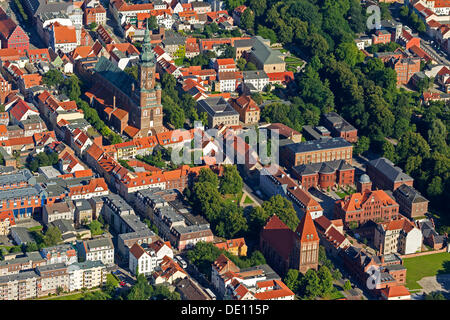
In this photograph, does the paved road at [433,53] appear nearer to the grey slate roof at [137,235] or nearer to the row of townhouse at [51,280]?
the grey slate roof at [137,235]

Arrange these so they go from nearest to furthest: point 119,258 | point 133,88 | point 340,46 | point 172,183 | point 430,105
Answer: point 119,258, point 172,183, point 133,88, point 430,105, point 340,46

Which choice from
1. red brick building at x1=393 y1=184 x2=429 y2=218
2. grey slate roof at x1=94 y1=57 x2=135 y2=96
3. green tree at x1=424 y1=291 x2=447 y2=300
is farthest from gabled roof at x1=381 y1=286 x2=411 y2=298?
grey slate roof at x1=94 y1=57 x2=135 y2=96

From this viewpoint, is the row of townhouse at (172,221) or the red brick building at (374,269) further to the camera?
the row of townhouse at (172,221)

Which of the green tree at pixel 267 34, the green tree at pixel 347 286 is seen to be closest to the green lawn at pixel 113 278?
the green tree at pixel 347 286

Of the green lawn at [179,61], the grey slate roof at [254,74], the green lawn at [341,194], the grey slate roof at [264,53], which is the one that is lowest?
the green lawn at [341,194]

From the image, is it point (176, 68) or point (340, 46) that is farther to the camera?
point (340, 46)

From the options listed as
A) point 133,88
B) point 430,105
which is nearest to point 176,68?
point 133,88

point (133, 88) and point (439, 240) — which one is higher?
point (133, 88)

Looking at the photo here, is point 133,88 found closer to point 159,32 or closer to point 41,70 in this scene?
point 41,70
